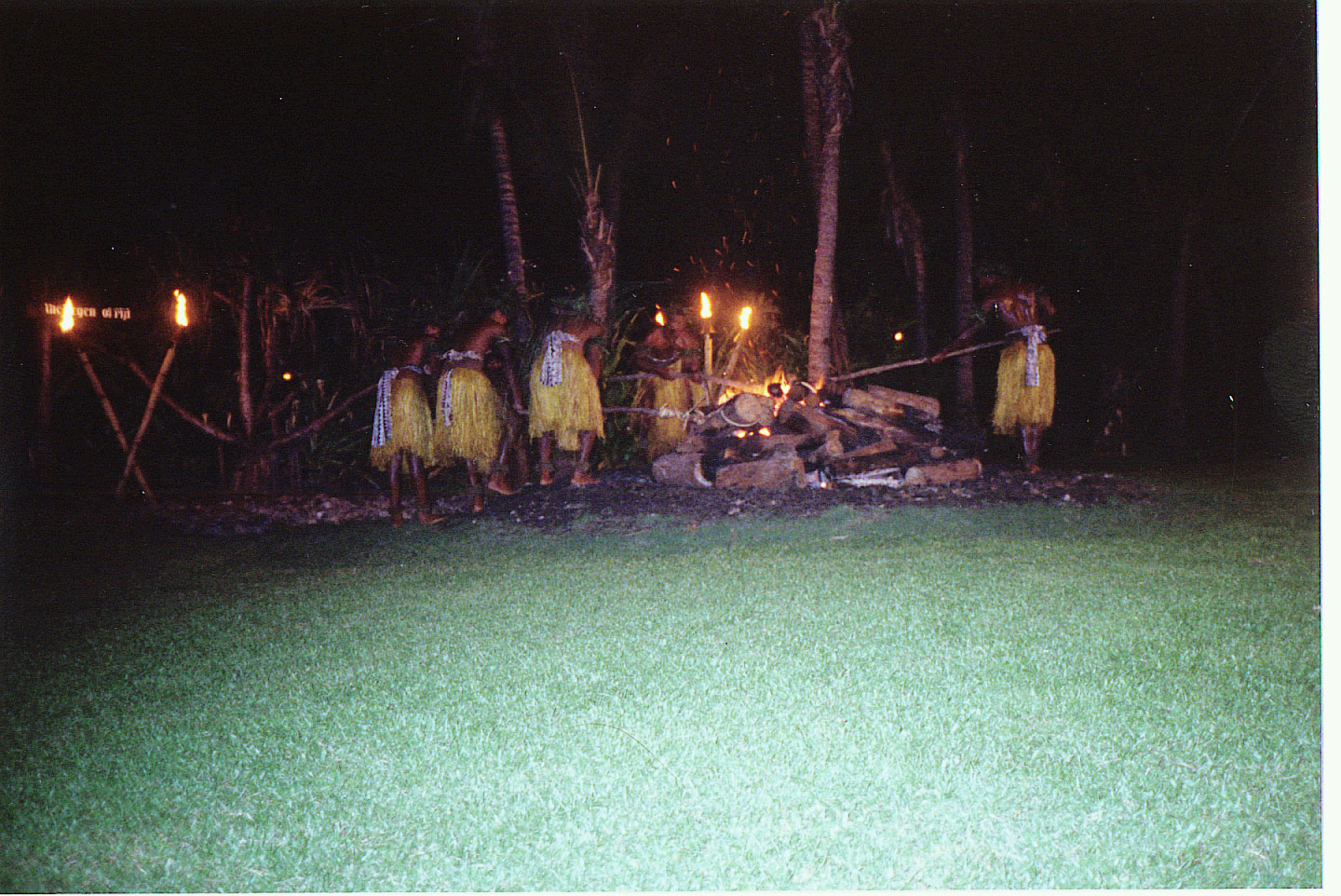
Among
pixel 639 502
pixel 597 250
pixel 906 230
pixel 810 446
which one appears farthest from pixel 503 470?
pixel 906 230

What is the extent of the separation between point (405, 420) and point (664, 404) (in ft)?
8.61

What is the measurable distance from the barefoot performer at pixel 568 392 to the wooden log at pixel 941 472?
2.58m

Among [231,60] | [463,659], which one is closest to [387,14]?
[231,60]

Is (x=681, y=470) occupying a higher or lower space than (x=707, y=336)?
lower

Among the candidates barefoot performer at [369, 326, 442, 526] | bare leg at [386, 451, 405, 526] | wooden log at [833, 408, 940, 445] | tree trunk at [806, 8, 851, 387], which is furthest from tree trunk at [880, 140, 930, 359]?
bare leg at [386, 451, 405, 526]

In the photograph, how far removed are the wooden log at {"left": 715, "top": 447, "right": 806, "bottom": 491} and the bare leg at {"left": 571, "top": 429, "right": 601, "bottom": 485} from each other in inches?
42.8

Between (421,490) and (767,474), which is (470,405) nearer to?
(421,490)

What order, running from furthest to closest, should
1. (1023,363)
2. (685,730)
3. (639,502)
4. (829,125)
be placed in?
(829,125)
(1023,363)
(639,502)
(685,730)

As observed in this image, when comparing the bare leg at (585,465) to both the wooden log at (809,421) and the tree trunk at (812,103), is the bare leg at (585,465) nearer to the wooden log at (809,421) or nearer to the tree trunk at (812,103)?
the wooden log at (809,421)

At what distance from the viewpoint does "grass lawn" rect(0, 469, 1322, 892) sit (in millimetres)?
1943

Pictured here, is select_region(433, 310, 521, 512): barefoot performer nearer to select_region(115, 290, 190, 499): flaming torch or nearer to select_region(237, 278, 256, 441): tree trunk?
select_region(237, 278, 256, 441): tree trunk

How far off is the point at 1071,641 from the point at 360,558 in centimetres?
403

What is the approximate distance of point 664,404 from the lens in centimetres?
809

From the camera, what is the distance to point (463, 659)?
326 centimetres
